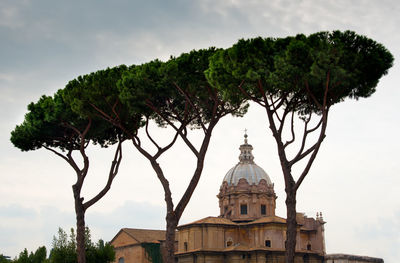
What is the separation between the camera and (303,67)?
16297mm

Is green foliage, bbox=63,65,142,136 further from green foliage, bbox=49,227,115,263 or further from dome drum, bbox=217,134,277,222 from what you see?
dome drum, bbox=217,134,277,222

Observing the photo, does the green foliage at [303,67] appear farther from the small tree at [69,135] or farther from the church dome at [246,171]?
the church dome at [246,171]

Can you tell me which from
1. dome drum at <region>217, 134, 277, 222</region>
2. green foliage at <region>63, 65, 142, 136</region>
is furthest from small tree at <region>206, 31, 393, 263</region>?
dome drum at <region>217, 134, 277, 222</region>

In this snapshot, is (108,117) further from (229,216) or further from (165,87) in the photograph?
(229,216)

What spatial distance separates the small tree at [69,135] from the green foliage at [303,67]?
5.99m

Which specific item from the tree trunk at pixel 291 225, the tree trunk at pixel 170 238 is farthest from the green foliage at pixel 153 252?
the tree trunk at pixel 291 225

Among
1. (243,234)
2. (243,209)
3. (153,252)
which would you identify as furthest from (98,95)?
(153,252)

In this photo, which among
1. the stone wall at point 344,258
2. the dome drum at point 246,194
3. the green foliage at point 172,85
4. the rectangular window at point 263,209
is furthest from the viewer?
the rectangular window at point 263,209

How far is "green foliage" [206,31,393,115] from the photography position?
52.9 ft

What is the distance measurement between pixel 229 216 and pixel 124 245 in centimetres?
1278

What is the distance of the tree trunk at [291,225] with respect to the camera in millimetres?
16188

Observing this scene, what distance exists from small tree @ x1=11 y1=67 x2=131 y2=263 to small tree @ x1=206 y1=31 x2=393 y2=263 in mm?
6294

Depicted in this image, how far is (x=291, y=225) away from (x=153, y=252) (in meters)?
39.4

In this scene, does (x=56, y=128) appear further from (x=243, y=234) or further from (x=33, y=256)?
(x=243, y=234)
